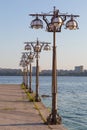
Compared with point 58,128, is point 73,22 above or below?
above

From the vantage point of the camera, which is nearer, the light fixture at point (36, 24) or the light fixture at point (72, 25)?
the light fixture at point (72, 25)

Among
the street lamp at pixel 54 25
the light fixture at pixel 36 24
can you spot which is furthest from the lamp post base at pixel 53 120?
the light fixture at pixel 36 24

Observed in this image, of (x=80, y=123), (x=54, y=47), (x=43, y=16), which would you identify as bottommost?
(x=80, y=123)

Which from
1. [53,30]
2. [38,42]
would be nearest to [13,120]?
[53,30]

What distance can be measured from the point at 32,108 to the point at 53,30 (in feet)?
29.2

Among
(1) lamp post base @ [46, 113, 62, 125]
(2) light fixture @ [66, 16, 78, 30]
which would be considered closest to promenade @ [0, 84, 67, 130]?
(1) lamp post base @ [46, 113, 62, 125]

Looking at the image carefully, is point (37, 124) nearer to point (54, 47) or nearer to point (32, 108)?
point (54, 47)

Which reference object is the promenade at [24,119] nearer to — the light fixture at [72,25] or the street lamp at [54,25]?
the street lamp at [54,25]

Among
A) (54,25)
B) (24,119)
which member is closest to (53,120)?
(24,119)

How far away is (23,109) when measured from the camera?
94.7 ft

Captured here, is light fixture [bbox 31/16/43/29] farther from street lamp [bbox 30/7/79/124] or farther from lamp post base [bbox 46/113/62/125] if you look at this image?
lamp post base [bbox 46/113/62/125]

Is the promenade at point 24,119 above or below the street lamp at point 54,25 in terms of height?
below

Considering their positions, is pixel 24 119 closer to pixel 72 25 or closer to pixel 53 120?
pixel 53 120

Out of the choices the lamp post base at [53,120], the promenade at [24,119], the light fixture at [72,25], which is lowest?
the promenade at [24,119]
